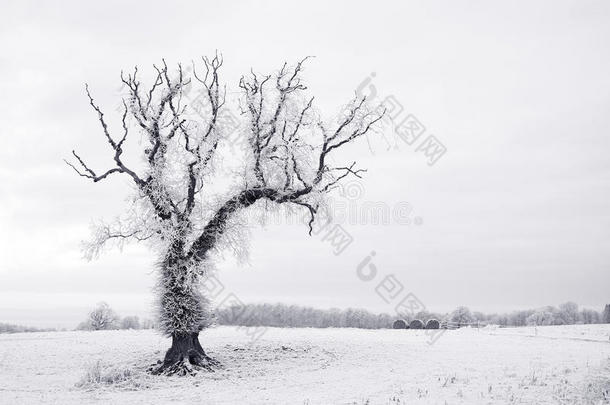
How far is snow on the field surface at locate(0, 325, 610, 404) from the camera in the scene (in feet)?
49.0

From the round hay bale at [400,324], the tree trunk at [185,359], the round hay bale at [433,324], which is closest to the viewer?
the tree trunk at [185,359]

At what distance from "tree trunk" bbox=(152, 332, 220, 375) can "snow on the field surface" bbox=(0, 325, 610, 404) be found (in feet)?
2.42

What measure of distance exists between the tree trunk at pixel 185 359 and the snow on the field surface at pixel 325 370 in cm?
74

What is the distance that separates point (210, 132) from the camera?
21781 millimetres

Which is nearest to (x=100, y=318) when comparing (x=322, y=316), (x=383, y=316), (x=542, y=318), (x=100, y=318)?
(x=100, y=318)

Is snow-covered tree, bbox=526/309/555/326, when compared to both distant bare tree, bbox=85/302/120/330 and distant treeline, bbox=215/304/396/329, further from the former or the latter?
distant bare tree, bbox=85/302/120/330

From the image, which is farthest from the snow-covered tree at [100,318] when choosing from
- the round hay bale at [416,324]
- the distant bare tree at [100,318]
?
the round hay bale at [416,324]

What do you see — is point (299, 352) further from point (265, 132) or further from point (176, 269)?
point (265, 132)

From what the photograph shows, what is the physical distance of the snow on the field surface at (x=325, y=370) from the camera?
14.9 meters

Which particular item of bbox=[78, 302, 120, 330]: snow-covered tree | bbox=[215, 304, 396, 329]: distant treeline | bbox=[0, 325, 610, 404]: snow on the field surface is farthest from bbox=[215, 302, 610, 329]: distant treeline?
bbox=[0, 325, 610, 404]: snow on the field surface

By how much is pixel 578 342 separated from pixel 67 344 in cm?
2700

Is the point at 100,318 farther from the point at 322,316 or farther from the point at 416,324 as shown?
the point at 322,316

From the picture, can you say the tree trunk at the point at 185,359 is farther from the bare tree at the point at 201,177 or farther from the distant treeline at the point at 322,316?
the distant treeline at the point at 322,316

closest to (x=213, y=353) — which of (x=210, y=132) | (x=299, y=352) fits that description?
(x=299, y=352)
